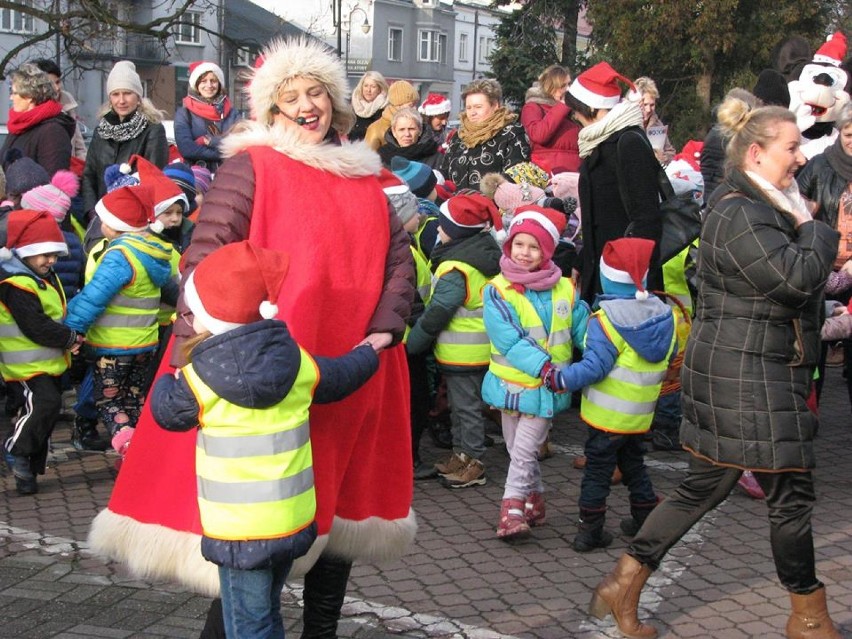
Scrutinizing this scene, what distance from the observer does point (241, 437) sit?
11.5ft

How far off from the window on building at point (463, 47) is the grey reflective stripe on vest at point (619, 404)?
78.6 metres

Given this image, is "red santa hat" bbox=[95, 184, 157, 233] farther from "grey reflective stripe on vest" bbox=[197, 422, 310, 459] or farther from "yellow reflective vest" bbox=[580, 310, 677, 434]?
"grey reflective stripe on vest" bbox=[197, 422, 310, 459]

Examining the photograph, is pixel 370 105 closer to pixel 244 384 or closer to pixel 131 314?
pixel 131 314

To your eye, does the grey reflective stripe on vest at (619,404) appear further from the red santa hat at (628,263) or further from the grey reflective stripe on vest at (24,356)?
the grey reflective stripe on vest at (24,356)

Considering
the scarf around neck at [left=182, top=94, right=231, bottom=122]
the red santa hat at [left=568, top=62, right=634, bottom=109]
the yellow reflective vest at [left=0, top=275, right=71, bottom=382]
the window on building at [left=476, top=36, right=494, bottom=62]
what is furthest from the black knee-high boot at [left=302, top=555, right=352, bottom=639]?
the window on building at [left=476, top=36, right=494, bottom=62]

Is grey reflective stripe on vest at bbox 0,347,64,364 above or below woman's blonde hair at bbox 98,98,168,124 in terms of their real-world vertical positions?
below

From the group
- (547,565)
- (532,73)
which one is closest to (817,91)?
(547,565)

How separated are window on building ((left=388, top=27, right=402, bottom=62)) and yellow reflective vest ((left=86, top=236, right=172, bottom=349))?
234 feet

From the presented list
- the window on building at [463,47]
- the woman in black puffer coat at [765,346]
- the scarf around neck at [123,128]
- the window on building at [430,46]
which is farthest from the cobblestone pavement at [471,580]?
the window on building at [463,47]

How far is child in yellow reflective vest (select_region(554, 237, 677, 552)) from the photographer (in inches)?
226

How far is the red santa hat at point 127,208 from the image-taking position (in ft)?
22.2

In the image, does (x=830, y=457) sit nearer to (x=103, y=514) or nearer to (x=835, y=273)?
(x=835, y=273)

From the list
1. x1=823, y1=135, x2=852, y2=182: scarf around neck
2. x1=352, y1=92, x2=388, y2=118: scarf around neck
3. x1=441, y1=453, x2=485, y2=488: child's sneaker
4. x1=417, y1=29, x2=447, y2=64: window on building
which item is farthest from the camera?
x1=417, y1=29, x2=447, y2=64: window on building

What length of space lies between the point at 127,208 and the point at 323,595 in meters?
3.21
